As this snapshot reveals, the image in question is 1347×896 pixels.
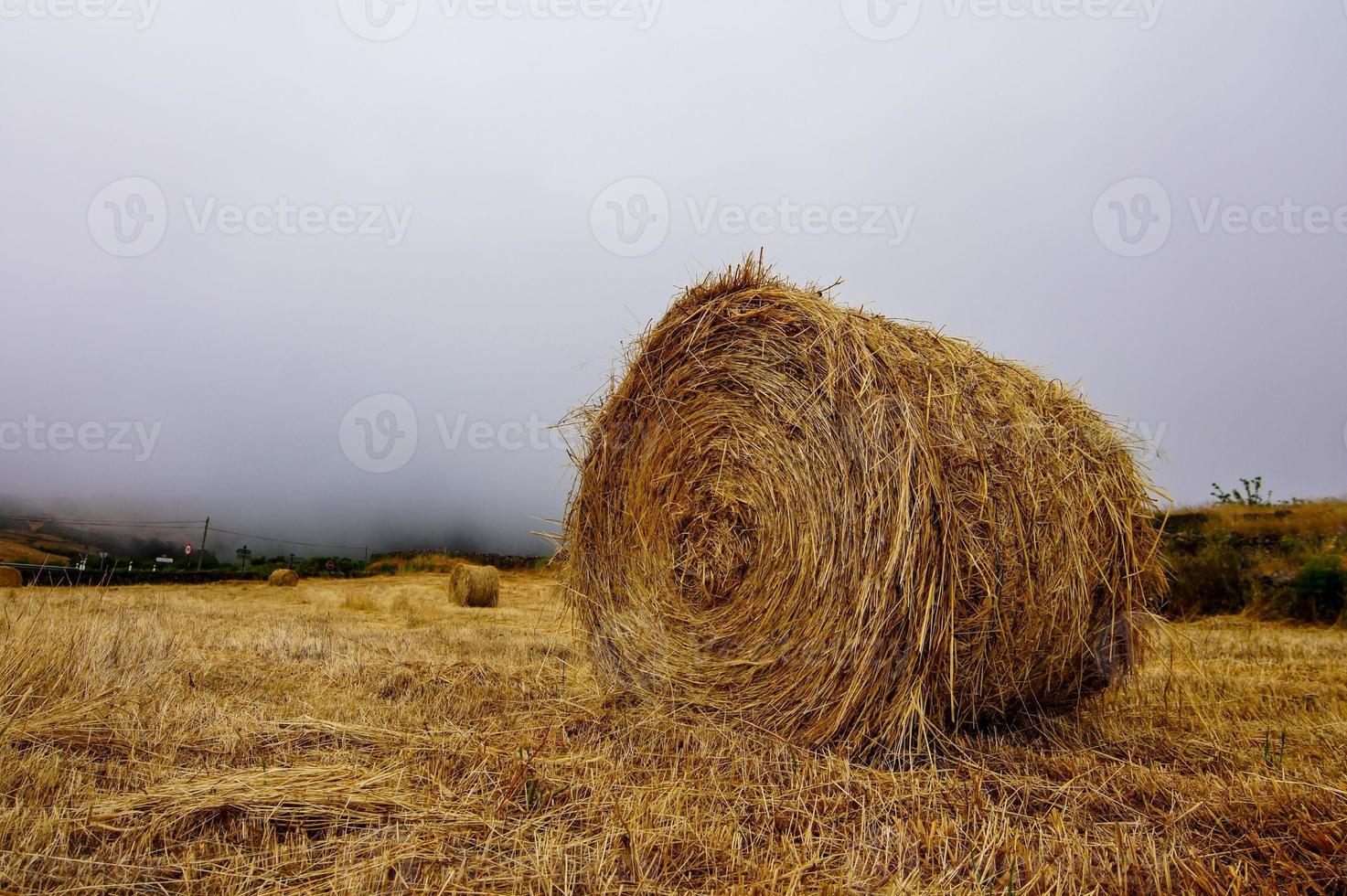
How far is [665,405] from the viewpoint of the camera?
4594mm

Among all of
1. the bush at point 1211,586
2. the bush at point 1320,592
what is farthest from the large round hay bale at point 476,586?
the bush at point 1320,592

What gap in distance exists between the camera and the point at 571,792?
257 cm

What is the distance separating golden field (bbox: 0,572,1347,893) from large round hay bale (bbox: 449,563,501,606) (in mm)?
8673

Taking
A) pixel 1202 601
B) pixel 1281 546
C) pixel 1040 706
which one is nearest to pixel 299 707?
pixel 1040 706

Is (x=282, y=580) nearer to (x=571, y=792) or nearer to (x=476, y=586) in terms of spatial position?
(x=476, y=586)

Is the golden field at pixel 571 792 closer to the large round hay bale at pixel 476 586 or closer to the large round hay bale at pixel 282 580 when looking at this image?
the large round hay bale at pixel 476 586

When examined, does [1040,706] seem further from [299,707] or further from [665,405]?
[299,707]

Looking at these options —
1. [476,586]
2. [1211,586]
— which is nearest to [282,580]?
[476,586]

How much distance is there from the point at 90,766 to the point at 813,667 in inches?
109

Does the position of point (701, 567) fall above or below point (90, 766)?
above

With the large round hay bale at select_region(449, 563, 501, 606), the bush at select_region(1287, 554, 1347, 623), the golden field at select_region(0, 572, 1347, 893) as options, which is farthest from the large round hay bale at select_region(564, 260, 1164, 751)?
the large round hay bale at select_region(449, 563, 501, 606)

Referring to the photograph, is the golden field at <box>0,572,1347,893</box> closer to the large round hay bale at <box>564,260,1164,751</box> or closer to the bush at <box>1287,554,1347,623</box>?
the large round hay bale at <box>564,260,1164,751</box>

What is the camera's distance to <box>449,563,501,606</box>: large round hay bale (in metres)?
13.2

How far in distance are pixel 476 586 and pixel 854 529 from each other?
1073 cm
